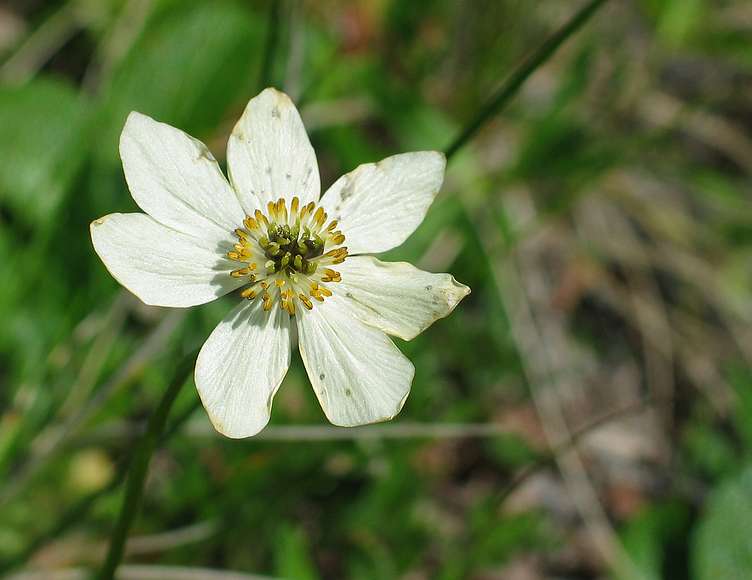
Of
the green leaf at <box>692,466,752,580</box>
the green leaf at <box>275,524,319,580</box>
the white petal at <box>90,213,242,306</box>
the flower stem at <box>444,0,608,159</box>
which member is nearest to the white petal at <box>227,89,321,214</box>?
the white petal at <box>90,213,242,306</box>

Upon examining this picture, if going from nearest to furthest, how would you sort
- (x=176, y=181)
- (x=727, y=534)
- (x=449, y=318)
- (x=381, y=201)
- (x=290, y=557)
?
(x=176, y=181)
(x=381, y=201)
(x=290, y=557)
(x=727, y=534)
(x=449, y=318)

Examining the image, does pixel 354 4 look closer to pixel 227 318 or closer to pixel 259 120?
pixel 259 120

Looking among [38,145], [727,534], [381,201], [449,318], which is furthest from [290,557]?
[38,145]

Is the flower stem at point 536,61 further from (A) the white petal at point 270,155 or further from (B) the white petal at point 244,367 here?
(B) the white petal at point 244,367

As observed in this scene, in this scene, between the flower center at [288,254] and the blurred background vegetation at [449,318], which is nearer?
the flower center at [288,254]

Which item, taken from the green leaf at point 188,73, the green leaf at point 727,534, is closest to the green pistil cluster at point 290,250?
the green leaf at point 188,73

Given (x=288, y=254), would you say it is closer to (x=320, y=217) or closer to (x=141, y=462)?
(x=320, y=217)

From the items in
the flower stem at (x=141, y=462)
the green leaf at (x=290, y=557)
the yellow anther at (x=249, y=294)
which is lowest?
the green leaf at (x=290, y=557)

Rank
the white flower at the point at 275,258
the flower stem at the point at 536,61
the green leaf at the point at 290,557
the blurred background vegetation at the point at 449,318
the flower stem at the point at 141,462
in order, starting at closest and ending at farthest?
1. the flower stem at the point at 141,462
2. the white flower at the point at 275,258
3. the flower stem at the point at 536,61
4. the green leaf at the point at 290,557
5. the blurred background vegetation at the point at 449,318

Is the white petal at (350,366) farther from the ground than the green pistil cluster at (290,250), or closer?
closer
